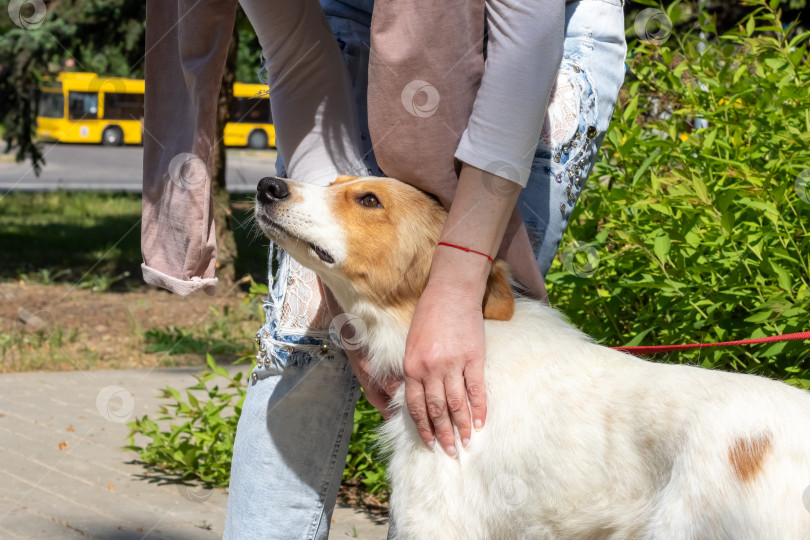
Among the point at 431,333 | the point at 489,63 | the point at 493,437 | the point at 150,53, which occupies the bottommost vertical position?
the point at 493,437

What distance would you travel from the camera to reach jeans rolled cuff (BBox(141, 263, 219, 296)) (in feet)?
8.12

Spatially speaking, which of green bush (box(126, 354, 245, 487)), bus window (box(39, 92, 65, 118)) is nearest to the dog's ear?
green bush (box(126, 354, 245, 487))

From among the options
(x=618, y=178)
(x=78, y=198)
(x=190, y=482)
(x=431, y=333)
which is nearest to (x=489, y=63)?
(x=431, y=333)

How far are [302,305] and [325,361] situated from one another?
16cm

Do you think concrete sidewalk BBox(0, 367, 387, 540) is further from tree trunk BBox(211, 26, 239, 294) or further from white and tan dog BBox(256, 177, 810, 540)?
tree trunk BBox(211, 26, 239, 294)

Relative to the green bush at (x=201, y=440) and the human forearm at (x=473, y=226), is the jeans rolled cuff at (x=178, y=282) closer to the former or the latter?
the human forearm at (x=473, y=226)

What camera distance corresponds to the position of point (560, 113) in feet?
7.57

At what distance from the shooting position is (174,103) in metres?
2.46

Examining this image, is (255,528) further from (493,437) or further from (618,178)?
(618,178)

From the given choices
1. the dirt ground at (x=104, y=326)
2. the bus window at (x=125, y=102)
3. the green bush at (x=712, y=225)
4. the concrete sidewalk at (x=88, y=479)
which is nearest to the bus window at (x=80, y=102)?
the bus window at (x=125, y=102)

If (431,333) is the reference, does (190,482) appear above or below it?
below

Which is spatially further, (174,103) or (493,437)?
(174,103)

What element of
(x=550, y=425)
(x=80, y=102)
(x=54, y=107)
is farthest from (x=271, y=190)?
(x=54, y=107)

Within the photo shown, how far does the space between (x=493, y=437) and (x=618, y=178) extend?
5.92 feet
